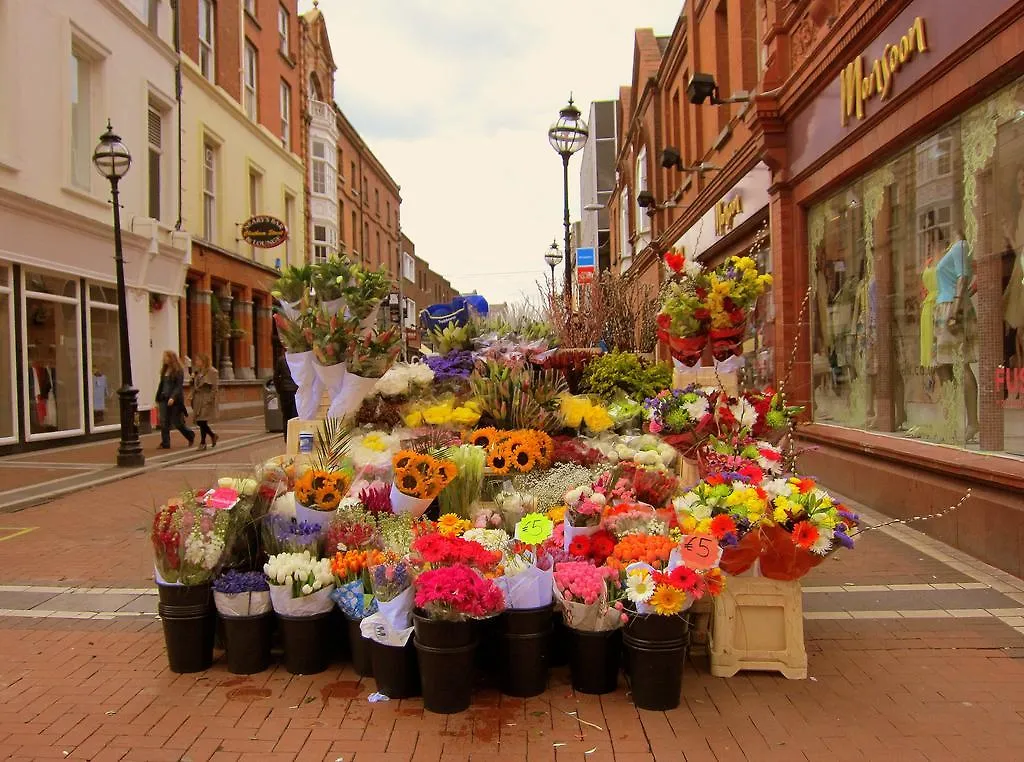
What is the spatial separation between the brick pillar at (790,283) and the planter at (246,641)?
7.55 m

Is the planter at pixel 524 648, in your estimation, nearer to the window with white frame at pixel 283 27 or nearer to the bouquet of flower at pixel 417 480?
the bouquet of flower at pixel 417 480

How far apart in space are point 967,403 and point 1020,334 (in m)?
0.96

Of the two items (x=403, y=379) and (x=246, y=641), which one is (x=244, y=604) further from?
(x=403, y=379)

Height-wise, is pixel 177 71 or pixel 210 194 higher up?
pixel 177 71

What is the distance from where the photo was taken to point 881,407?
27.4ft

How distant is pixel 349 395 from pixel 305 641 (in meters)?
2.41

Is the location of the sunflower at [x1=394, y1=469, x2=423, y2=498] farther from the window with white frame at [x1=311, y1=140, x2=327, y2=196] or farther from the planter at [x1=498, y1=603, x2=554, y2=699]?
the window with white frame at [x1=311, y1=140, x2=327, y2=196]

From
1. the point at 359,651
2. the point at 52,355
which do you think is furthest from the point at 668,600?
the point at 52,355

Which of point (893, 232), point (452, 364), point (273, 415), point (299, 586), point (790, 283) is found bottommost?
point (299, 586)

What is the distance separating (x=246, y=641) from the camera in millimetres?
4102

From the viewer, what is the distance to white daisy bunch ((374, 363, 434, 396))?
6.38 m

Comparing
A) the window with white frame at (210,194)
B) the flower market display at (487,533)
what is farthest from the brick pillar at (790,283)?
the window with white frame at (210,194)

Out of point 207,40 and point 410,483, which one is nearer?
point 410,483

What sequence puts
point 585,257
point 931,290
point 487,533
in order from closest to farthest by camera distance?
point 487,533, point 931,290, point 585,257
